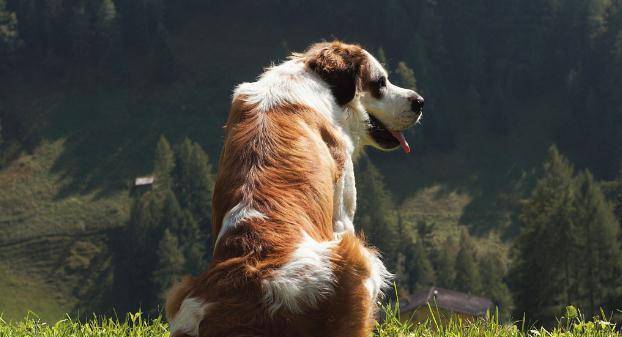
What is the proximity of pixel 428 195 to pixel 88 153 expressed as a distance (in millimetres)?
37702

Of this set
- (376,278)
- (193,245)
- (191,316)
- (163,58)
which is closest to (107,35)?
(163,58)

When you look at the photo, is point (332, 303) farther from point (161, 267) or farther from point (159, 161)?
point (159, 161)

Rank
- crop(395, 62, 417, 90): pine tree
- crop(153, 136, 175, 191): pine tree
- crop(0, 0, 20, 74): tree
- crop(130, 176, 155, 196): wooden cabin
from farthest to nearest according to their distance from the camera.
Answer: crop(0, 0, 20, 74): tree, crop(395, 62, 417, 90): pine tree, crop(130, 176, 155, 196): wooden cabin, crop(153, 136, 175, 191): pine tree

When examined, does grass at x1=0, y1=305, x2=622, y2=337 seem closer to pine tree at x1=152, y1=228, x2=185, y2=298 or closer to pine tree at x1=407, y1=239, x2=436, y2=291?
pine tree at x1=407, y1=239, x2=436, y2=291

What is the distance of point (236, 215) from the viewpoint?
16.9ft

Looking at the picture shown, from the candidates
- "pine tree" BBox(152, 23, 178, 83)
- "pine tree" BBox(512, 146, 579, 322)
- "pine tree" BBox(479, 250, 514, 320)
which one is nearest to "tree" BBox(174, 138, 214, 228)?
"pine tree" BBox(152, 23, 178, 83)

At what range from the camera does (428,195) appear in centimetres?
10381

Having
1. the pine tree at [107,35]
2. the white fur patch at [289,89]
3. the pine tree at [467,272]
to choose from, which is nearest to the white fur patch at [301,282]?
the white fur patch at [289,89]

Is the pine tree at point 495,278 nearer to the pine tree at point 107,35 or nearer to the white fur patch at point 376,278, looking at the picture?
the pine tree at point 107,35

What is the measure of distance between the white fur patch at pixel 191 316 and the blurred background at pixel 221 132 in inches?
2833

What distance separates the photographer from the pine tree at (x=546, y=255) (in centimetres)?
5528

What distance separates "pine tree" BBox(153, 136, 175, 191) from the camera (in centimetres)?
9844

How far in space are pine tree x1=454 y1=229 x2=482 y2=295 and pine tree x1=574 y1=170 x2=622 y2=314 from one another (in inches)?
579

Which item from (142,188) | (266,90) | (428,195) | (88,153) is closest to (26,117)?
(88,153)
